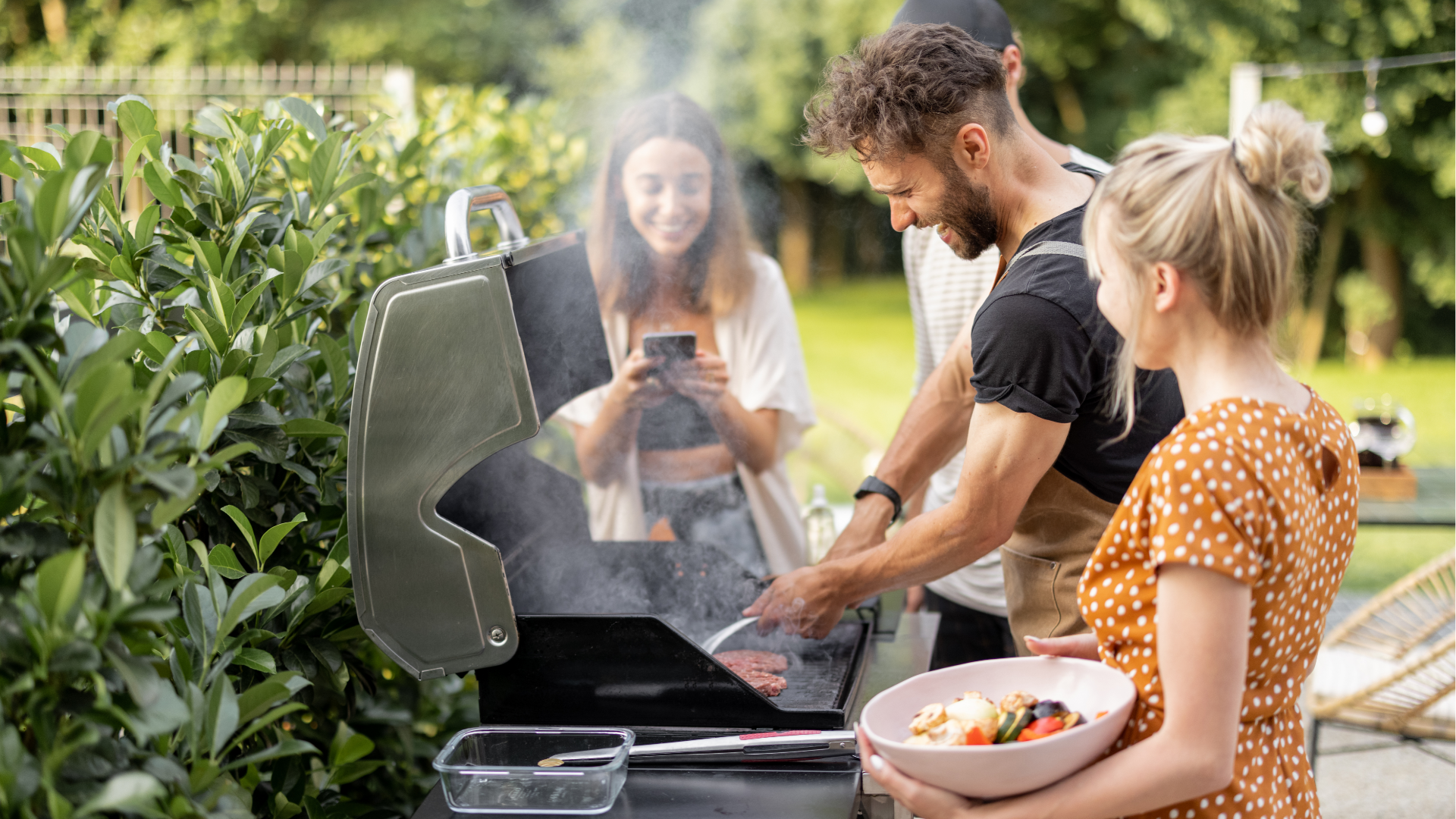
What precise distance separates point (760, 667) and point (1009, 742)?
2.18ft

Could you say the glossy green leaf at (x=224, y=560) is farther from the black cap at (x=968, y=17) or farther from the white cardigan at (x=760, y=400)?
the black cap at (x=968, y=17)

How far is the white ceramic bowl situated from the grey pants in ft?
4.34

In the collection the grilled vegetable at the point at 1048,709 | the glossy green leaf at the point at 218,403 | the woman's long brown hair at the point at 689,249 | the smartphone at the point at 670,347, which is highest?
the woman's long brown hair at the point at 689,249

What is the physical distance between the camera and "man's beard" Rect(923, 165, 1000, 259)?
1627mm

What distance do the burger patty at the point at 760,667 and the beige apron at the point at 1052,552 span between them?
1.27ft

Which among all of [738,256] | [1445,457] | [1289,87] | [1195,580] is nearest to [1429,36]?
[1289,87]

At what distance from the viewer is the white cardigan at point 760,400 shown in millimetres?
2623

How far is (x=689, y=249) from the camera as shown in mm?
2637

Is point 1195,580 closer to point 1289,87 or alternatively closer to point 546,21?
point 1289,87

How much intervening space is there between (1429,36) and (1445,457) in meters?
3.50

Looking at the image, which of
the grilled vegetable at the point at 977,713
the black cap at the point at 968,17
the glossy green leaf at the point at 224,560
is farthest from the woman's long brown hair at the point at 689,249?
the grilled vegetable at the point at 977,713

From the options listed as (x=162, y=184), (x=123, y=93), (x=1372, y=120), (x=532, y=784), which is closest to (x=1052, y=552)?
(x=532, y=784)

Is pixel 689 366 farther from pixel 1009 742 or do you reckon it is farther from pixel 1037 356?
pixel 1009 742

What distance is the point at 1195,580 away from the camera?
101 cm
